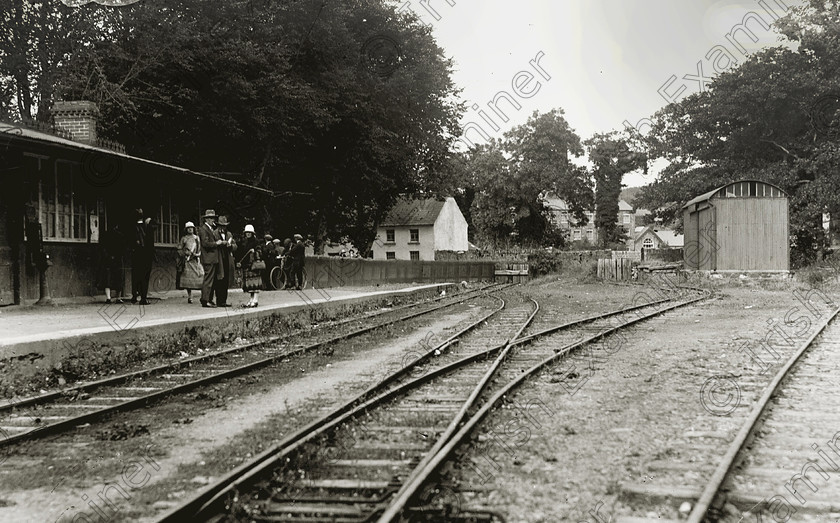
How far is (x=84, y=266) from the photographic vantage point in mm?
14359

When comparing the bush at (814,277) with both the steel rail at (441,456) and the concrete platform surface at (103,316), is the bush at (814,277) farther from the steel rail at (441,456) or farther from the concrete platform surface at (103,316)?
the steel rail at (441,456)

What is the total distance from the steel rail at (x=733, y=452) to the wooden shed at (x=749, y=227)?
21658mm

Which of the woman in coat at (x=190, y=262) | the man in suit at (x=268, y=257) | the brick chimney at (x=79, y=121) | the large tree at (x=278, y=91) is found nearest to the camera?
the woman in coat at (x=190, y=262)

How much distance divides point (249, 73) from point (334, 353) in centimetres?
1436

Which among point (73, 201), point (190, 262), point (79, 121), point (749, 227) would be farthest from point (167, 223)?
point (749, 227)

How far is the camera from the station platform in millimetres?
8289

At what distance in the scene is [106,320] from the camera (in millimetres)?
10766

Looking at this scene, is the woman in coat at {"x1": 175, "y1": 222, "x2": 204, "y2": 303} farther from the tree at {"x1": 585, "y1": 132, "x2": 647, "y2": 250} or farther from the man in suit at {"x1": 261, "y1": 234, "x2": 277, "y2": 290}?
the tree at {"x1": 585, "y1": 132, "x2": 647, "y2": 250}

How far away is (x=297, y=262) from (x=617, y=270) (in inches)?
685

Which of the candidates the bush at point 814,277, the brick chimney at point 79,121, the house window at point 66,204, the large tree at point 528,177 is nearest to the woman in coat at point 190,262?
the house window at point 66,204

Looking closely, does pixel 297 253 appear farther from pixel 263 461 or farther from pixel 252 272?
pixel 263 461

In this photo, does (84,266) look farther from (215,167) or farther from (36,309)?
(215,167)

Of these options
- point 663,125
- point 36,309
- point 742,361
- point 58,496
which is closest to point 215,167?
point 36,309

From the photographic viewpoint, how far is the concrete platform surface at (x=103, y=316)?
28.5 ft
